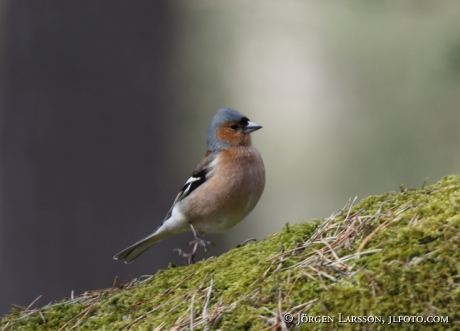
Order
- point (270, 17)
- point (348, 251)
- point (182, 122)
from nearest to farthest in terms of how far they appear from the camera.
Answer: point (348, 251)
point (182, 122)
point (270, 17)

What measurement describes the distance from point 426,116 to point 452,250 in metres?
7.19

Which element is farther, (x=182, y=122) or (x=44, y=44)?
(x=182, y=122)

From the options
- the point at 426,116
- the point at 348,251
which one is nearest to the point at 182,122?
the point at 426,116

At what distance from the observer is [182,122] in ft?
23.4

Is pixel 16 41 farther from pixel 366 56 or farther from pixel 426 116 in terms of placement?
pixel 366 56

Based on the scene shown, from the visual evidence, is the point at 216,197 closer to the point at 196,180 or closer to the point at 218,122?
the point at 196,180

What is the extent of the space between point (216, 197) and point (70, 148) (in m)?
2.51

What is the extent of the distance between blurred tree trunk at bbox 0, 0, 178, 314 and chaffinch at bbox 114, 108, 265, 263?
1.62 m

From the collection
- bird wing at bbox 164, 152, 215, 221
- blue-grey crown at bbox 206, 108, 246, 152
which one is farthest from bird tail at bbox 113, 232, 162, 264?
blue-grey crown at bbox 206, 108, 246, 152

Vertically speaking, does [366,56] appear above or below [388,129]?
above

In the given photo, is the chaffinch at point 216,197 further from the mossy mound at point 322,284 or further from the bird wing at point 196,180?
the mossy mound at point 322,284

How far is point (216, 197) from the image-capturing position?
192 inches

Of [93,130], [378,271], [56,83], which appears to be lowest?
[378,271]

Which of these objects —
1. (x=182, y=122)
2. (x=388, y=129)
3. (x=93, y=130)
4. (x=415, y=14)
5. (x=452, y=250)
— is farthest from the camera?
(x=388, y=129)
